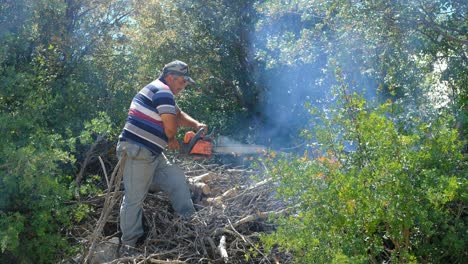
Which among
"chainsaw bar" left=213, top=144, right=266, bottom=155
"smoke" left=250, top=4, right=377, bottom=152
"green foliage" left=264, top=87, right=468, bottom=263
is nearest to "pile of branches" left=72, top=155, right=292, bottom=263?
"green foliage" left=264, top=87, right=468, bottom=263

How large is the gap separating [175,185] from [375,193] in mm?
2662

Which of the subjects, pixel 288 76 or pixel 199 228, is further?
pixel 288 76

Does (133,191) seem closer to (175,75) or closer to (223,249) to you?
(223,249)

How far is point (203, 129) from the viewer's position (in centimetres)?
621

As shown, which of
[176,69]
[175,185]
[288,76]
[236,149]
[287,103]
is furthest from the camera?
[287,103]

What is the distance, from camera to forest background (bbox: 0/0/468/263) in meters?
4.27

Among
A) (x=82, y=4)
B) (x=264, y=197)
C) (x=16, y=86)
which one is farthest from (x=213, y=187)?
(x=82, y=4)

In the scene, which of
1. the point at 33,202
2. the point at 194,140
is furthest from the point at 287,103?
the point at 33,202

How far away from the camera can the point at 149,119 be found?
6.00m

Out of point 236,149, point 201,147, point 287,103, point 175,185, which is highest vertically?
point 287,103

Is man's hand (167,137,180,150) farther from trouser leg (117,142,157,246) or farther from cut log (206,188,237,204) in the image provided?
cut log (206,188,237,204)

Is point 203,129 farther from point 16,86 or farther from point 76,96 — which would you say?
point 76,96

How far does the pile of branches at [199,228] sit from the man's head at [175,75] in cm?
100

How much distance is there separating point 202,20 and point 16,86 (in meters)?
4.54
